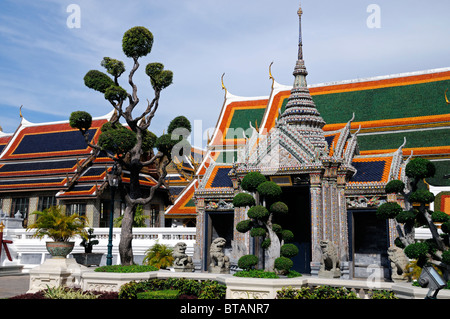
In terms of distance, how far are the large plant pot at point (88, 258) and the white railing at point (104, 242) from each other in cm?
94

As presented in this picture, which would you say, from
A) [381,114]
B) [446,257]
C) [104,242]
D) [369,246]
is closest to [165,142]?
[369,246]

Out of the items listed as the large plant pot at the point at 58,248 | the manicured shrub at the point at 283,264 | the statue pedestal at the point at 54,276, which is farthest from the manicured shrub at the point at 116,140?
the manicured shrub at the point at 283,264

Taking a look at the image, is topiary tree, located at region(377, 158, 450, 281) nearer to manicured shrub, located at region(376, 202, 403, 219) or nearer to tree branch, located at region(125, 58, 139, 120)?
manicured shrub, located at region(376, 202, 403, 219)

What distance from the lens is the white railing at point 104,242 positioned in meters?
22.2

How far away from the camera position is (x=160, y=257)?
784 inches

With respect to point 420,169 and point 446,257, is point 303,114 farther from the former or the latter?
point 446,257

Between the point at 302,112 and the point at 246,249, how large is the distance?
5828 millimetres

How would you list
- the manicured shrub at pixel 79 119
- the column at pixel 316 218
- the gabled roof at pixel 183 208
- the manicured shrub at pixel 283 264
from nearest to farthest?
the manicured shrub at pixel 283 264, the column at pixel 316 218, the manicured shrub at pixel 79 119, the gabled roof at pixel 183 208

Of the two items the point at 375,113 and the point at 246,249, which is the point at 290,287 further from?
the point at 375,113

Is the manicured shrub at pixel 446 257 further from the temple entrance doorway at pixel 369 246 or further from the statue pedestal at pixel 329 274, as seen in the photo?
the temple entrance doorway at pixel 369 246

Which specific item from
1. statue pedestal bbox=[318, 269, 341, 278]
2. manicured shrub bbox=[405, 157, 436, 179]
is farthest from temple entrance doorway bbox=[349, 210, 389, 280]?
manicured shrub bbox=[405, 157, 436, 179]

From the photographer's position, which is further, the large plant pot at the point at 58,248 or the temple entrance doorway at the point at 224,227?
the temple entrance doorway at the point at 224,227

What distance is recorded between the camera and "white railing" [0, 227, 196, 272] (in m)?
22.2
